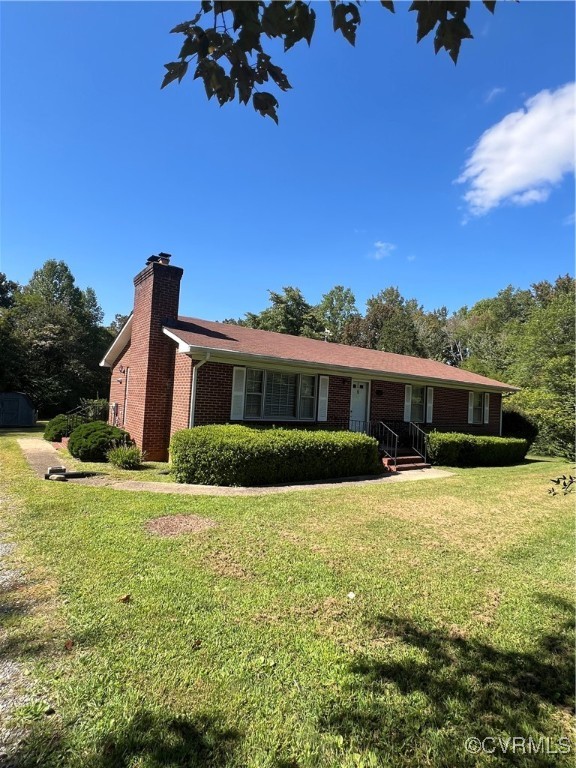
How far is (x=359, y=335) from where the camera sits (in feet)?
142

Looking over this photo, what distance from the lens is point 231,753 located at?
211cm

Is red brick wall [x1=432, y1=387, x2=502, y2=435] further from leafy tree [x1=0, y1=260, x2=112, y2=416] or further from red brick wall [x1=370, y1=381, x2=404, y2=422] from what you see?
leafy tree [x1=0, y1=260, x2=112, y2=416]

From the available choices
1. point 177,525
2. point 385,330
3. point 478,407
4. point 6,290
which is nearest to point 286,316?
point 385,330

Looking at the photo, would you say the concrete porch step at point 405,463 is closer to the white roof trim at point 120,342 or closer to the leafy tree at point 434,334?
the white roof trim at point 120,342

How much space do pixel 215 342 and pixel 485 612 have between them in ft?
29.3

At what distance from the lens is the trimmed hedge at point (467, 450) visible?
44.8 ft

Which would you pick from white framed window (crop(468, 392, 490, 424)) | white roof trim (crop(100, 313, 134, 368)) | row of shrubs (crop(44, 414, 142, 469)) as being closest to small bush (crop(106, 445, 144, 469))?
row of shrubs (crop(44, 414, 142, 469))

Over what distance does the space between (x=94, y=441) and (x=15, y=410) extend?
1384 centimetres

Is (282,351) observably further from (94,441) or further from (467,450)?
(467,450)

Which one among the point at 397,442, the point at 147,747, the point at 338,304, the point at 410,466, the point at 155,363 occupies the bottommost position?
the point at 147,747

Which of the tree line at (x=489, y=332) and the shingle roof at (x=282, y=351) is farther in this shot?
the tree line at (x=489, y=332)

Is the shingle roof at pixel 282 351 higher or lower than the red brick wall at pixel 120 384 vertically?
higher

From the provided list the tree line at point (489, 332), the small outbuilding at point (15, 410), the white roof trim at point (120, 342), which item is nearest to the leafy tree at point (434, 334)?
the tree line at point (489, 332)

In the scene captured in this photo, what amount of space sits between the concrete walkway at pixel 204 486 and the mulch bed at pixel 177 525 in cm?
156
